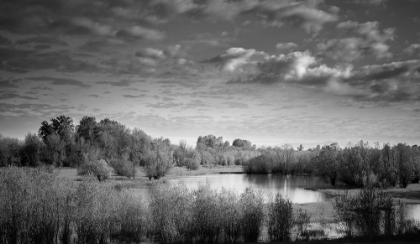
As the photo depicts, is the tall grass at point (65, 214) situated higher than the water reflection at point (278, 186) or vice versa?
the tall grass at point (65, 214)

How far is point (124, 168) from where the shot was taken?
69.1 m

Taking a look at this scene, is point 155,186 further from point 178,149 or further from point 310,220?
point 178,149

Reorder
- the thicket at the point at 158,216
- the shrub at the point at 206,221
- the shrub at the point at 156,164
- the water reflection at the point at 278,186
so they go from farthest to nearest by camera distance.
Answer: the shrub at the point at 156,164 → the water reflection at the point at 278,186 → the shrub at the point at 206,221 → the thicket at the point at 158,216

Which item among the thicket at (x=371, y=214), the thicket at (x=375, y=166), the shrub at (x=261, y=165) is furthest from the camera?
the shrub at (x=261, y=165)

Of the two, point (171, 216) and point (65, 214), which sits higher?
point (65, 214)

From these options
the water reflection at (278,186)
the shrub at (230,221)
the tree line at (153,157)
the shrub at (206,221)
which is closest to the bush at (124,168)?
the tree line at (153,157)

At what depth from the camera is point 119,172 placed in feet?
232

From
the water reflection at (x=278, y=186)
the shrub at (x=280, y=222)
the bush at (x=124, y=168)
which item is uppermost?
the bush at (x=124, y=168)

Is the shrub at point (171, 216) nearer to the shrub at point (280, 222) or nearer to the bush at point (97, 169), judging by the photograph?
the shrub at point (280, 222)

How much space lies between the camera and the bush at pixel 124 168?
A: 69.1 meters

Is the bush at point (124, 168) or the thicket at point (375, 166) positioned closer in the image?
the thicket at point (375, 166)

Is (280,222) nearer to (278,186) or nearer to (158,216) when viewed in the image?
(158,216)

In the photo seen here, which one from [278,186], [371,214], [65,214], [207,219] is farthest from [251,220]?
[278,186]

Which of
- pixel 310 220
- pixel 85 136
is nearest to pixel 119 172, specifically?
pixel 85 136
